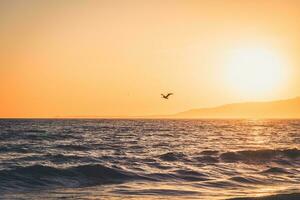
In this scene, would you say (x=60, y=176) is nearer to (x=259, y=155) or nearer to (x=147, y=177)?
(x=147, y=177)

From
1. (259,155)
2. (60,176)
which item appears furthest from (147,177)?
(259,155)

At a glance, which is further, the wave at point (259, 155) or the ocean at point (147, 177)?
the wave at point (259, 155)

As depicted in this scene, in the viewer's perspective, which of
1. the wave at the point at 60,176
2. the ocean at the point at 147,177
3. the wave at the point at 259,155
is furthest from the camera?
the wave at the point at 259,155

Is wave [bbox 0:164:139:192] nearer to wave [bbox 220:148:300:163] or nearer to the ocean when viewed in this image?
the ocean

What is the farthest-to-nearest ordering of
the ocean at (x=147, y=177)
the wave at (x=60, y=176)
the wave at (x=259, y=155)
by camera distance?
the wave at (x=259, y=155) → the wave at (x=60, y=176) → the ocean at (x=147, y=177)

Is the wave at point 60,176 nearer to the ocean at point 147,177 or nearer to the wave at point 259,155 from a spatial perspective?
the ocean at point 147,177

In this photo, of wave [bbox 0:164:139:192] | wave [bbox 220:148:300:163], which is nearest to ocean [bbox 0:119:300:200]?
wave [bbox 0:164:139:192]

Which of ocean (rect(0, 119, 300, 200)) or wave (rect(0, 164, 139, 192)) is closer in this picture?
ocean (rect(0, 119, 300, 200))

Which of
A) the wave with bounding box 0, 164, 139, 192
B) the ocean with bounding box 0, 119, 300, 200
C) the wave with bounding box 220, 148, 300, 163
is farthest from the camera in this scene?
the wave with bounding box 220, 148, 300, 163

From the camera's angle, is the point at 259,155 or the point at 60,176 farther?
Result: the point at 259,155

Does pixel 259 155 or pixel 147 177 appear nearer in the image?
pixel 147 177

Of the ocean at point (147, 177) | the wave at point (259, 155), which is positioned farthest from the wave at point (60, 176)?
the wave at point (259, 155)

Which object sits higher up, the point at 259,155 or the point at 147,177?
the point at 259,155

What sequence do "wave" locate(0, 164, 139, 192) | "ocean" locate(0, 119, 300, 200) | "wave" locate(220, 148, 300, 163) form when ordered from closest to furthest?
"ocean" locate(0, 119, 300, 200) < "wave" locate(0, 164, 139, 192) < "wave" locate(220, 148, 300, 163)
